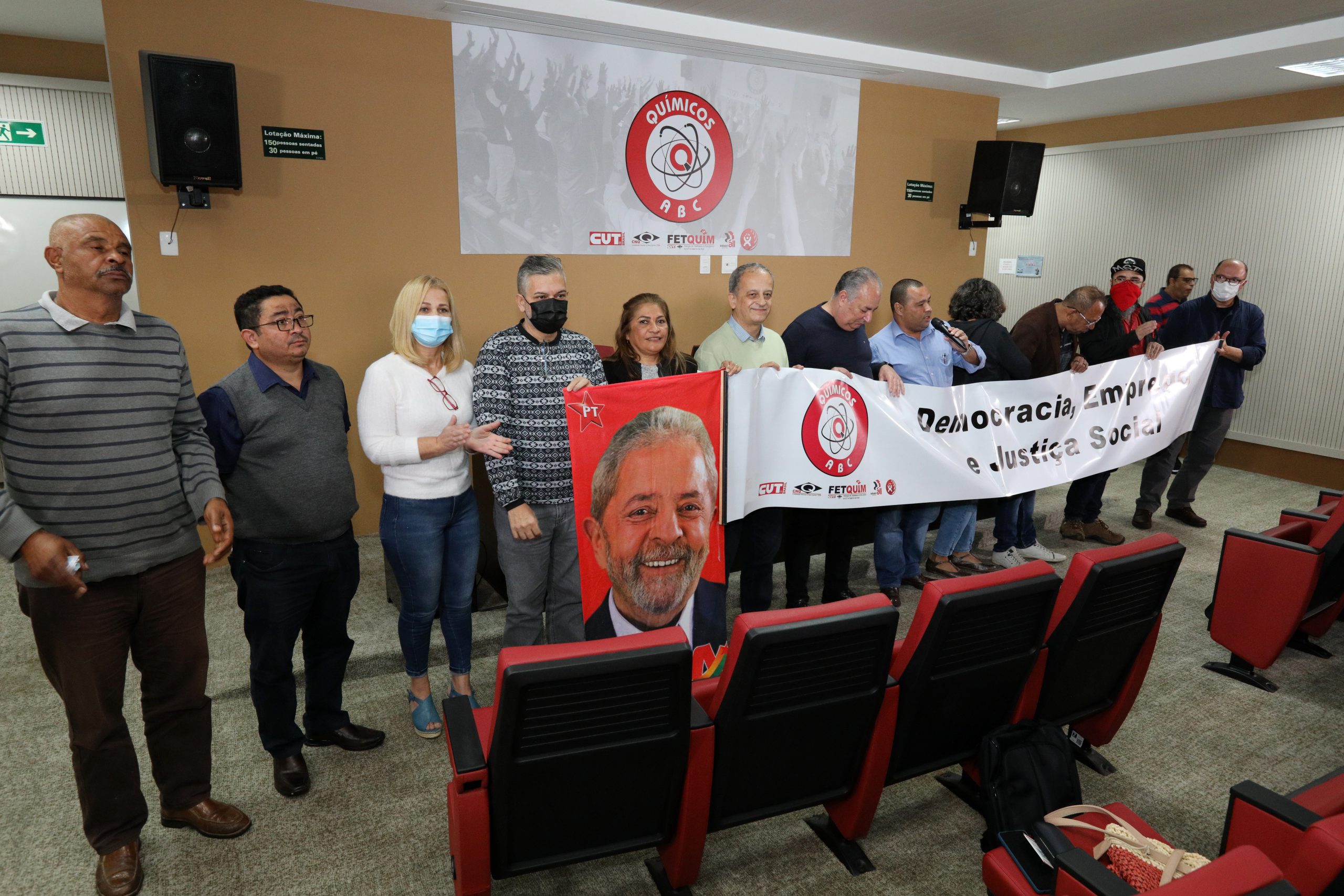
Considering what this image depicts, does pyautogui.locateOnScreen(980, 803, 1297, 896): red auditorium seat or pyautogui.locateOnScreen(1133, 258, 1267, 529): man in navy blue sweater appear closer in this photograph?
pyautogui.locateOnScreen(980, 803, 1297, 896): red auditorium seat

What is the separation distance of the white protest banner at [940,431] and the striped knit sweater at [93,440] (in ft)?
6.30

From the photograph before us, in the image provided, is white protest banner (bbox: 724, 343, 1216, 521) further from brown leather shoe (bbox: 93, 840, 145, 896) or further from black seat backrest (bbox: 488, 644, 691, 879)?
brown leather shoe (bbox: 93, 840, 145, 896)

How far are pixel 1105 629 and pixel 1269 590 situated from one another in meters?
1.55

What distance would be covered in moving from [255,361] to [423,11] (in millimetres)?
3301

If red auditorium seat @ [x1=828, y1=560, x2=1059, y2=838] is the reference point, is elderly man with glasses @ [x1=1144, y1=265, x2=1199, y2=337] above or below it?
above

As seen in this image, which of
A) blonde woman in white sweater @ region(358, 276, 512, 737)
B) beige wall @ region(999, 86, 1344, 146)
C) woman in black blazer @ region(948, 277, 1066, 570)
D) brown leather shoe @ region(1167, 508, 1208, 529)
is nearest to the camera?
blonde woman in white sweater @ region(358, 276, 512, 737)

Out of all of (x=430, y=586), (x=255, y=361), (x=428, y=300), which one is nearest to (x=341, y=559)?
(x=430, y=586)

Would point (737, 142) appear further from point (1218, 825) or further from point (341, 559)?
point (1218, 825)

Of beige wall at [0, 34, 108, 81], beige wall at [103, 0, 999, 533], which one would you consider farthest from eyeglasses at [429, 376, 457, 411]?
beige wall at [0, 34, 108, 81]

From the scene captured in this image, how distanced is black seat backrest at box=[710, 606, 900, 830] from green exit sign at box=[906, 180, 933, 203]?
19.5 ft

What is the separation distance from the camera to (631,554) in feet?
9.46

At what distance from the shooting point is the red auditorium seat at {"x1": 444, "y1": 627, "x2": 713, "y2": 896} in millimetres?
1686

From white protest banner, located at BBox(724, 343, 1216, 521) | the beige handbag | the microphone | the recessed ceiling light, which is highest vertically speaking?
the recessed ceiling light

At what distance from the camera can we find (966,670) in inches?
86.0
